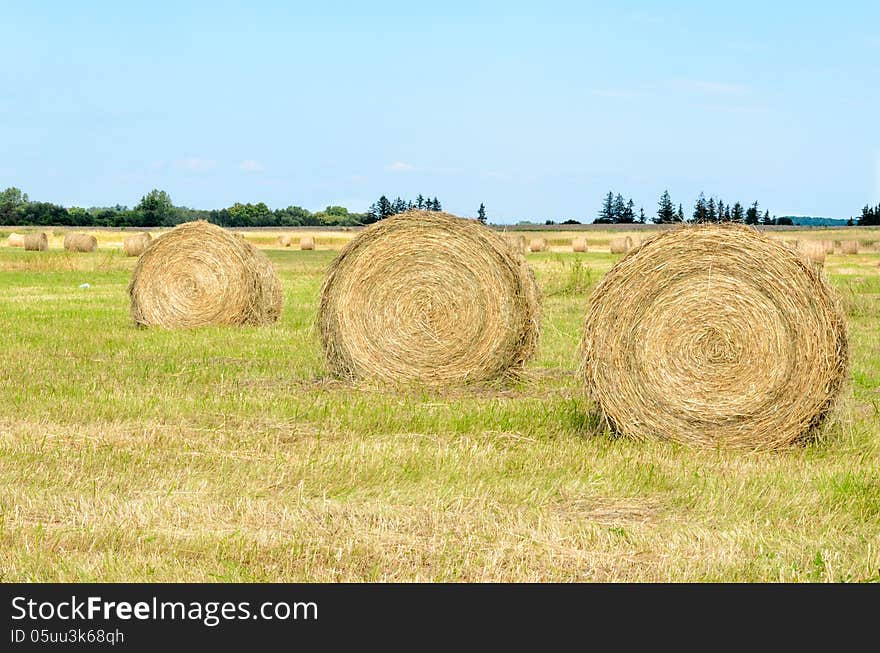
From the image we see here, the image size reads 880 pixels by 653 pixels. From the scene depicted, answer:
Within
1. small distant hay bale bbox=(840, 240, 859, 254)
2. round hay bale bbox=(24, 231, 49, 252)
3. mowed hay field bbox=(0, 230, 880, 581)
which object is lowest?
mowed hay field bbox=(0, 230, 880, 581)

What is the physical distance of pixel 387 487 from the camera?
7.48 meters

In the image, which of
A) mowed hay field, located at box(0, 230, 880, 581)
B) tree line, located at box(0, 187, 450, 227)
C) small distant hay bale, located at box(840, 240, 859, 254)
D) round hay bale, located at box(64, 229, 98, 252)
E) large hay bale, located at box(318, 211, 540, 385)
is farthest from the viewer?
tree line, located at box(0, 187, 450, 227)

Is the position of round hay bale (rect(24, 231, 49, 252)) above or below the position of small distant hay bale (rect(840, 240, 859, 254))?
below

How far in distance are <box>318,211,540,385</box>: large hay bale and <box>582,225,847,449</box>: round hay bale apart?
2670 mm

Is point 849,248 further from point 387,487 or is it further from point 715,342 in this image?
point 387,487

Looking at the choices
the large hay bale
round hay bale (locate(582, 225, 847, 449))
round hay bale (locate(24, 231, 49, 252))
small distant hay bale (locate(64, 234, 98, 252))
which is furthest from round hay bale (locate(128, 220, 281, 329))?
round hay bale (locate(24, 231, 49, 252))

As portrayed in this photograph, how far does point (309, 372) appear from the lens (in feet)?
42.0

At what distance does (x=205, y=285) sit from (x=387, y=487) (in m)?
11.8

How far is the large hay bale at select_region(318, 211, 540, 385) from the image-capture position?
39.0ft

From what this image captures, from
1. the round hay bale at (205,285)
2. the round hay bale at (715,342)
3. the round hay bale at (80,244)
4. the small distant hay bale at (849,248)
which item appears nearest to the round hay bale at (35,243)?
the round hay bale at (80,244)

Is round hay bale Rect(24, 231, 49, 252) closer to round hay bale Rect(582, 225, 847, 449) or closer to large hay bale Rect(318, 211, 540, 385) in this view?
large hay bale Rect(318, 211, 540, 385)

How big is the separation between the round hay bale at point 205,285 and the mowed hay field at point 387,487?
18.2ft
